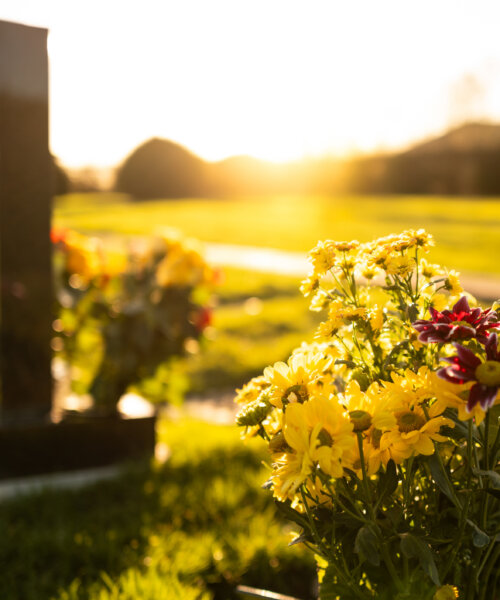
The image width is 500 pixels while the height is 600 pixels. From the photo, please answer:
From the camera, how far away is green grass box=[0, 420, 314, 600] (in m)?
2.03

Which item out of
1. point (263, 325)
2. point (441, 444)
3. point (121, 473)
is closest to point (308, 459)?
point (441, 444)

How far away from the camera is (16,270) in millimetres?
→ 3062

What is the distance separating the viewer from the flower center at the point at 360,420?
1.04m

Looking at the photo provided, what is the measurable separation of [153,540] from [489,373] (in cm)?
167

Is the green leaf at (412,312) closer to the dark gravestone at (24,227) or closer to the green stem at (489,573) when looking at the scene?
the green stem at (489,573)

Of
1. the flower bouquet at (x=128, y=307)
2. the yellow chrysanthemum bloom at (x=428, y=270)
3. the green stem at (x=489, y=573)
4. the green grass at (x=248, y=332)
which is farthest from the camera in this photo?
the green grass at (x=248, y=332)

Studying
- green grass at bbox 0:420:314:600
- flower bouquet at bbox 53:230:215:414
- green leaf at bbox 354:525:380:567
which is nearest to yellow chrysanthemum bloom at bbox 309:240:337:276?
green leaf at bbox 354:525:380:567

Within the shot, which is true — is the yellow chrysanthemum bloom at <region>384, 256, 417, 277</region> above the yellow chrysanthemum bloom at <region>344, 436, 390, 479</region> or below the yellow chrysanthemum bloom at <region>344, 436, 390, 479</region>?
above

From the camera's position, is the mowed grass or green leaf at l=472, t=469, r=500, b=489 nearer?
green leaf at l=472, t=469, r=500, b=489

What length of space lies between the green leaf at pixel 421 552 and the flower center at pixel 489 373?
0.95 ft

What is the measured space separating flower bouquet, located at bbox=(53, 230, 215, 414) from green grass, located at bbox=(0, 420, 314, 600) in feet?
1.54

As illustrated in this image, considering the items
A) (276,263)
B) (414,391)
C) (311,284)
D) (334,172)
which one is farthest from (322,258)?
(334,172)

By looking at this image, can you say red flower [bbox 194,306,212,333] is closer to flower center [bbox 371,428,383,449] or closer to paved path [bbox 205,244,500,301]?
flower center [bbox 371,428,383,449]

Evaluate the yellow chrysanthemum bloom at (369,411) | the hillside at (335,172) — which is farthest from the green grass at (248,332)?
the hillside at (335,172)
